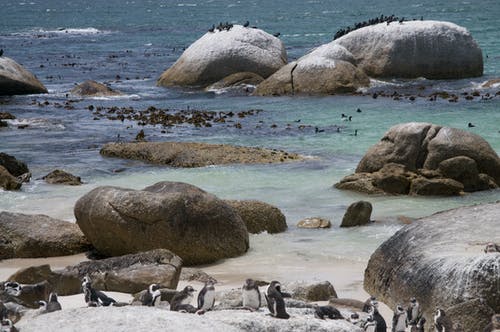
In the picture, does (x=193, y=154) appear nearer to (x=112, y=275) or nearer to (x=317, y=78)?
(x=112, y=275)

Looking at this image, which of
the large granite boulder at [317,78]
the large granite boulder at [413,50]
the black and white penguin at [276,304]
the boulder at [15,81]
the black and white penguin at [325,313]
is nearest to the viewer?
the black and white penguin at [276,304]

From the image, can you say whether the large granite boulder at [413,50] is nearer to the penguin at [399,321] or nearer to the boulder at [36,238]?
the boulder at [36,238]

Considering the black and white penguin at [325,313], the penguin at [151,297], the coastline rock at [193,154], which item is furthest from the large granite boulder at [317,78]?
the black and white penguin at [325,313]

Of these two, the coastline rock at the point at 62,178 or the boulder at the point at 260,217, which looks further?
the coastline rock at the point at 62,178

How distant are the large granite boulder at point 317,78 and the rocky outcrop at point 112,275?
70.5ft

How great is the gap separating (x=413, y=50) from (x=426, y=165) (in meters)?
16.3

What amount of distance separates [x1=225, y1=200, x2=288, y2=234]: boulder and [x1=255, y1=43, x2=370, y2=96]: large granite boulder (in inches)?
680

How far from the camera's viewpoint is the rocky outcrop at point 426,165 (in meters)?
20.3

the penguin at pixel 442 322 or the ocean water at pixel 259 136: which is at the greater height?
the penguin at pixel 442 322

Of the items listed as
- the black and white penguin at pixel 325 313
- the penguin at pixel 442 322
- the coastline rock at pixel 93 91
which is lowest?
the coastline rock at pixel 93 91

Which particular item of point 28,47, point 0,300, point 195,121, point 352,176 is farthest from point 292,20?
point 0,300


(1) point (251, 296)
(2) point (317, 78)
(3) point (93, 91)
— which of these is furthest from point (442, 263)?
(3) point (93, 91)

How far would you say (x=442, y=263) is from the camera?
37.7 ft

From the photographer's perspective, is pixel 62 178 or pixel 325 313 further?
pixel 62 178
